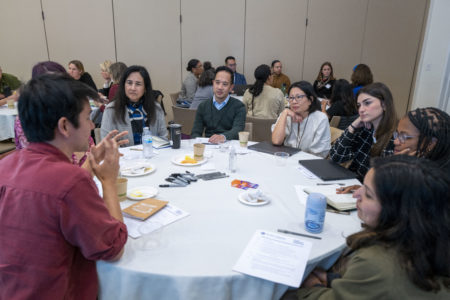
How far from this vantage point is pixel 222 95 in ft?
10.3

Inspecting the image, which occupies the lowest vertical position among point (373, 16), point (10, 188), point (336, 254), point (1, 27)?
point (336, 254)

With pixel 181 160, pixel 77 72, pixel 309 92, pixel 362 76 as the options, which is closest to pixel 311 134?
pixel 309 92

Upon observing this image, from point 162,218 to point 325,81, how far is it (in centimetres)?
600

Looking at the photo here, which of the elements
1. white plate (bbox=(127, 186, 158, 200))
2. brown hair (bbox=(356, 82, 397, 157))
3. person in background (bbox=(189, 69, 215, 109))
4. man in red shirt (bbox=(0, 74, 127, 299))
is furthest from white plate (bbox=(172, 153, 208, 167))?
person in background (bbox=(189, 69, 215, 109))

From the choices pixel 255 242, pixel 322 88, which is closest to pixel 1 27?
pixel 322 88

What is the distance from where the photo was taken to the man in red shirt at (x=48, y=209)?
0.94 metres

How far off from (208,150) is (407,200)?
1.68 metres

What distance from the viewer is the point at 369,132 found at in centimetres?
228

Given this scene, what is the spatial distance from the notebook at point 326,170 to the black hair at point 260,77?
2253 mm

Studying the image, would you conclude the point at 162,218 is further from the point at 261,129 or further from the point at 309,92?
the point at 261,129

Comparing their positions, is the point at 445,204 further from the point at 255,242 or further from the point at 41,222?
the point at 41,222

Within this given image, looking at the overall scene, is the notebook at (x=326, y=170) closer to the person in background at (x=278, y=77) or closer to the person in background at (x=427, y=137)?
the person in background at (x=427, y=137)

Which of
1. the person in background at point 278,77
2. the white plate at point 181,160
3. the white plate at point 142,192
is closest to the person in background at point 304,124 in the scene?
the white plate at point 181,160

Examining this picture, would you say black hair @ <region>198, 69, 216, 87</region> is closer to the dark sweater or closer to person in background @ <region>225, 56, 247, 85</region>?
the dark sweater
